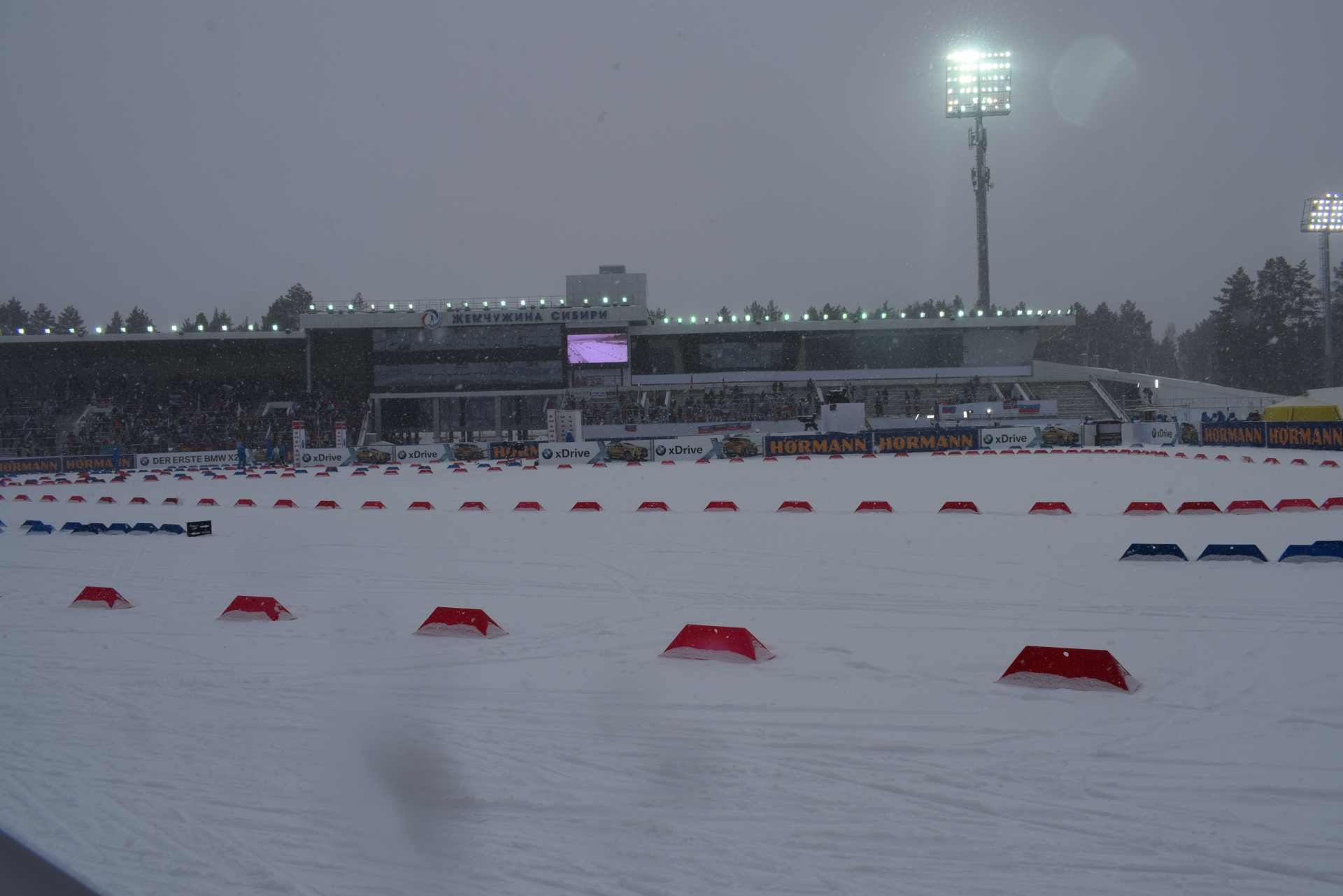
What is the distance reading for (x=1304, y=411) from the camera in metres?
37.1

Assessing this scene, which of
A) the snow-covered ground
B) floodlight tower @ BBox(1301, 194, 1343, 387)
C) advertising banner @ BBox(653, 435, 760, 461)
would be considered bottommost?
the snow-covered ground

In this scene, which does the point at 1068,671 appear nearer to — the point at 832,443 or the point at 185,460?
the point at 832,443

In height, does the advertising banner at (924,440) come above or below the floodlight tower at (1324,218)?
below

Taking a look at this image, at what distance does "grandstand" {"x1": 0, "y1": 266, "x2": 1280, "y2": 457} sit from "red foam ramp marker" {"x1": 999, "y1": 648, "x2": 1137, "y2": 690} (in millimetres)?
46843

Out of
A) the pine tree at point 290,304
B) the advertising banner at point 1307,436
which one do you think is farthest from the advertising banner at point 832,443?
the pine tree at point 290,304

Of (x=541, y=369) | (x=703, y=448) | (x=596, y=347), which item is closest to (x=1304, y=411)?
(x=703, y=448)

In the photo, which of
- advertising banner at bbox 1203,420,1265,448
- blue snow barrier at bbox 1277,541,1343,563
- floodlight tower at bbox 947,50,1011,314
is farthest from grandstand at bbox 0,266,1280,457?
blue snow barrier at bbox 1277,541,1343,563

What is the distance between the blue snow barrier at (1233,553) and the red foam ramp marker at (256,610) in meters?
9.45

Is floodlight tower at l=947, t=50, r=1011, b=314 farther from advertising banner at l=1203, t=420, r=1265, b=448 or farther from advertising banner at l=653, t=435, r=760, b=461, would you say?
advertising banner at l=653, t=435, r=760, b=461

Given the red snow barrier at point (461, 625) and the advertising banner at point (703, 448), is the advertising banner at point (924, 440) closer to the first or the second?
the advertising banner at point (703, 448)

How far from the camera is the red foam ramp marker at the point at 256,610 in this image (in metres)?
8.03

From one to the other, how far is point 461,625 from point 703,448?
32.0 m

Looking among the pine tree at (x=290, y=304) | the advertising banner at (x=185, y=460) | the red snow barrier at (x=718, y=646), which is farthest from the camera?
the pine tree at (x=290, y=304)

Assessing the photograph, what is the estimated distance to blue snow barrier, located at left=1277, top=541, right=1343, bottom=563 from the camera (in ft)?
30.8
